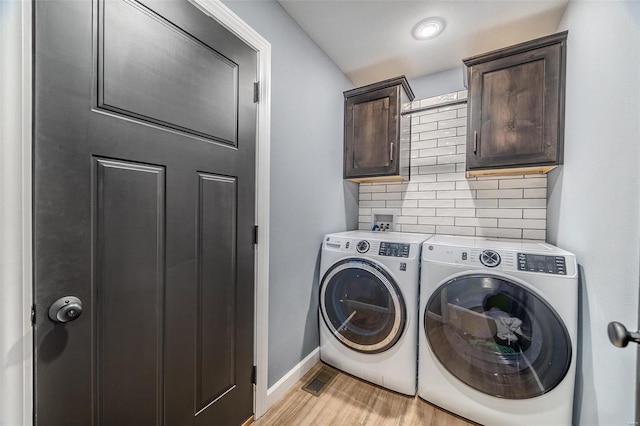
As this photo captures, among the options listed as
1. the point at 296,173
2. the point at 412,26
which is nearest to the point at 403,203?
the point at 296,173

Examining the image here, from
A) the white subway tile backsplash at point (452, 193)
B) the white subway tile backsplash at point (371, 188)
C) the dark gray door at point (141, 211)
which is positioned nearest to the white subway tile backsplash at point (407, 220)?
the white subway tile backsplash at point (452, 193)

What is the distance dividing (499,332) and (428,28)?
78.3 inches

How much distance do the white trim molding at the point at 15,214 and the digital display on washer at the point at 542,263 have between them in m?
1.96

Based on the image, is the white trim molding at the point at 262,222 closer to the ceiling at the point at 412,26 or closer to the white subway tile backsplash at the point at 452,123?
the ceiling at the point at 412,26

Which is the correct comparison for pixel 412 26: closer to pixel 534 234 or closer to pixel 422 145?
pixel 422 145

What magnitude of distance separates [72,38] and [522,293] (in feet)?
6.87

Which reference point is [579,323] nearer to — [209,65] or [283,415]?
[283,415]

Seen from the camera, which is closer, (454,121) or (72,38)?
(72,38)

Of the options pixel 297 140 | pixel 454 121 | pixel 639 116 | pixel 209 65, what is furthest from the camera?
pixel 454 121

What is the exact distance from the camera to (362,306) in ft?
5.66

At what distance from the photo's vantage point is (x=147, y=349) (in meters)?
0.94

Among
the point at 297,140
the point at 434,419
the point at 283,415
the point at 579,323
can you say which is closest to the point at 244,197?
the point at 297,140

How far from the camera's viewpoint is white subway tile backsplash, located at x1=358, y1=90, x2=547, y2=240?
1.85 m

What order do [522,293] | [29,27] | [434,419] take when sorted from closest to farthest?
1. [29,27]
2. [522,293]
3. [434,419]
